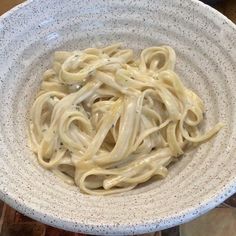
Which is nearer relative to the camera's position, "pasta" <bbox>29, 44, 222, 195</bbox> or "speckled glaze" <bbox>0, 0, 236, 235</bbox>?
"speckled glaze" <bbox>0, 0, 236, 235</bbox>

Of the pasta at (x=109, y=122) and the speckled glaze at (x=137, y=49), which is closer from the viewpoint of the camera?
the speckled glaze at (x=137, y=49)

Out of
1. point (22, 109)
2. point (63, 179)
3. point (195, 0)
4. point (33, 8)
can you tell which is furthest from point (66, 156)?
point (195, 0)

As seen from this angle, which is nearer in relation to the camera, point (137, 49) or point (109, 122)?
point (109, 122)

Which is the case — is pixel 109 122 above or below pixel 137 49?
below

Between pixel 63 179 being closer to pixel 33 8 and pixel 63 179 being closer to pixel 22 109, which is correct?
pixel 22 109
